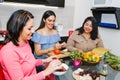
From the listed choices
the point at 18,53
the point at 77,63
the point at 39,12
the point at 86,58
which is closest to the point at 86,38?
the point at 86,58

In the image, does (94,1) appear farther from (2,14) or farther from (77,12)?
(2,14)

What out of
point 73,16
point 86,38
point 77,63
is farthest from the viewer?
point 73,16

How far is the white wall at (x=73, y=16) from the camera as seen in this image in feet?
9.48

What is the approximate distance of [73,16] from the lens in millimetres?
3645

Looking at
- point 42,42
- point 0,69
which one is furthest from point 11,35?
point 42,42

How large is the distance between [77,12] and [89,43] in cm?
131

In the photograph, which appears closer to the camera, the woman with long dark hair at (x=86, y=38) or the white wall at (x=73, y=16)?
the woman with long dark hair at (x=86, y=38)

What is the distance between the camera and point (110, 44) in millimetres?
3078

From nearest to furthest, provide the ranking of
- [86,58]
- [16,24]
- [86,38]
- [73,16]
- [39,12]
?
1. [16,24]
2. [86,58]
3. [86,38]
4. [39,12]
5. [73,16]

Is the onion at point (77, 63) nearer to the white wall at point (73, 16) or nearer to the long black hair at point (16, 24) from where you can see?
the long black hair at point (16, 24)

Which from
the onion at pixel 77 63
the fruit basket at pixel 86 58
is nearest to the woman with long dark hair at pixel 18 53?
the onion at pixel 77 63

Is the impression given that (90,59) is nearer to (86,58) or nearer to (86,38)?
(86,58)

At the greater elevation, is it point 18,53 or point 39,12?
point 39,12

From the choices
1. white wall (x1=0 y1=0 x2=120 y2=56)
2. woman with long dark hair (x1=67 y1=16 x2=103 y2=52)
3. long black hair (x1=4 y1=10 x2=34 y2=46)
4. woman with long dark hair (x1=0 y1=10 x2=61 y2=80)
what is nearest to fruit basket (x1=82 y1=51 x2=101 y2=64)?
woman with long dark hair (x1=0 y1=10 x2=61 y2=80)
